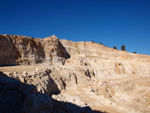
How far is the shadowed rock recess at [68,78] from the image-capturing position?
18.7ft

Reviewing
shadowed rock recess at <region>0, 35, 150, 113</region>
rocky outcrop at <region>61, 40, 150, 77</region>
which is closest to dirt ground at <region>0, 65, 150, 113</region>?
shadowed rock recess at <region>0, 35, 150, 113</region>

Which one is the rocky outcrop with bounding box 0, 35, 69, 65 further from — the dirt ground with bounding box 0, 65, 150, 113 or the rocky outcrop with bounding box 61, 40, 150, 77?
the rocky outcrop with bounding box 61, 40, 150, 77

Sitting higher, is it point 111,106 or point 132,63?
point 132,63

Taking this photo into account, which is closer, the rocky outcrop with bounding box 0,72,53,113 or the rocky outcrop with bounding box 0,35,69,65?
the rocky outcrop with bounding box 0,72,53,113

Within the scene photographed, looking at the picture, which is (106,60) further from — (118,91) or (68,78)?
(68,78)

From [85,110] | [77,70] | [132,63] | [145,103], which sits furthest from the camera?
[132,63]

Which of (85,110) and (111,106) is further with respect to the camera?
(111,106)

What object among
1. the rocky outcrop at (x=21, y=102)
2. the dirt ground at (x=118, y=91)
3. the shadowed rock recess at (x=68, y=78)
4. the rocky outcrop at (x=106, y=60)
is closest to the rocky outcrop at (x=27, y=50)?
the shadowed rock recess at (x=68, y=78)

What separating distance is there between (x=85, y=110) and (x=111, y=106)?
4.04 metres

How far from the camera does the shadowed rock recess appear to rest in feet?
18.7

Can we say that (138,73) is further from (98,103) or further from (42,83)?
(42,83)

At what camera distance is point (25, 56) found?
19.0 m

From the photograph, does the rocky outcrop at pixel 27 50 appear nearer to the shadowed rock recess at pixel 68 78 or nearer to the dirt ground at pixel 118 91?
the shadowed rock recess at pixel 68 78

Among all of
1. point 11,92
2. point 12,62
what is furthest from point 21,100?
point 12,62
